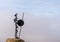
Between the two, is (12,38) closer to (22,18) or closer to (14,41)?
(14,41)

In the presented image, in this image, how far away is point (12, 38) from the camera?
16.0m

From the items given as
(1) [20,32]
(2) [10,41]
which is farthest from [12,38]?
(1) [20,32]

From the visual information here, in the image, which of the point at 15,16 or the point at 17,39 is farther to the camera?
the point at 15,16

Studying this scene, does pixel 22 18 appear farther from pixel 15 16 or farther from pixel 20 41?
pixel 20 41

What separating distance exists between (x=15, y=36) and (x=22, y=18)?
5.96 feet

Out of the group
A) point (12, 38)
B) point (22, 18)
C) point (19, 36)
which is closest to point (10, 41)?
point (12, 38)

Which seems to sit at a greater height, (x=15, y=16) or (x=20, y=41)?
(x=15, y=16)

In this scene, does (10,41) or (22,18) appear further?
(22,18)

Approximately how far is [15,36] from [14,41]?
50.8 inches

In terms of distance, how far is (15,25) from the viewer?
17.3 metres

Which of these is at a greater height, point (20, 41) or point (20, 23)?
point (20, 23)

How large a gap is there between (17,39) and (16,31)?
150 cm

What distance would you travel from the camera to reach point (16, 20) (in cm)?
1723

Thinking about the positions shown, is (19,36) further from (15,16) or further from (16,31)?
(15,16)
